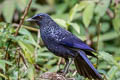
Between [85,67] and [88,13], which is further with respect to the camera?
[88,13]

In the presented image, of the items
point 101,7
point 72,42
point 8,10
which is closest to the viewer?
point 72,42

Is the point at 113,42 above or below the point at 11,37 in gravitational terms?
below

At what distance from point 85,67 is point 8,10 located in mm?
2929

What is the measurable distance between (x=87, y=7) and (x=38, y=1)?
143 inches

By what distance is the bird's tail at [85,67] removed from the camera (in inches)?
209

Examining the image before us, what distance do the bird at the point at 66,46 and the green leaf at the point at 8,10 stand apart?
6.44 ft

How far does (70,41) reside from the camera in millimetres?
5695

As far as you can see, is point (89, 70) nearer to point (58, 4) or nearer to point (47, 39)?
point (47, 39)

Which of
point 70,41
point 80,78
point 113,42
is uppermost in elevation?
point 70,41

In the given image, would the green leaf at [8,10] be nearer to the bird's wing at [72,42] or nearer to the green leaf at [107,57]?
the bird's wing at [72,42]

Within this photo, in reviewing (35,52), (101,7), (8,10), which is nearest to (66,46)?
(35,52)

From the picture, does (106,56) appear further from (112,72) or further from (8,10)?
(8,10)

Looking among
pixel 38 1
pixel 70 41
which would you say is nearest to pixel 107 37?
pixel 38 1

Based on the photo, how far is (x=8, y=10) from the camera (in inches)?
312
